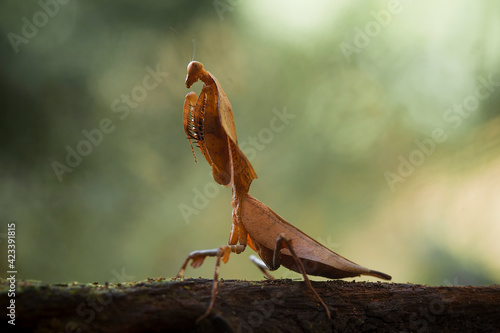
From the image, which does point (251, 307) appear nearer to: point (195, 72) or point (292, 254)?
point (292, 254)

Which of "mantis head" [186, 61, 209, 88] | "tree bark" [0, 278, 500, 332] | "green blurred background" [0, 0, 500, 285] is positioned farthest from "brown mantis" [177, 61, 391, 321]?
"green blurred background" [0, 0, 500, 285]

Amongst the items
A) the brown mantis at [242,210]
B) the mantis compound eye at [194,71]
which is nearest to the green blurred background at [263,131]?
the mantis compound eye at [194,71]

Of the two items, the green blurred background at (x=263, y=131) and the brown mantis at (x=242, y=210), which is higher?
the green blurred background at (x=263, y=131)

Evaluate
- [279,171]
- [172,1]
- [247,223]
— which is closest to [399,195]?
[279,171]

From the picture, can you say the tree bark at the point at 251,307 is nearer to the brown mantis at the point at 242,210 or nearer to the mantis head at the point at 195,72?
the brown mantis at the point at 242,210

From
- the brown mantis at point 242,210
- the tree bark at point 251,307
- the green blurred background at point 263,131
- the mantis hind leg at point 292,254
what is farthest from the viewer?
the green blurred background at point 263,131
